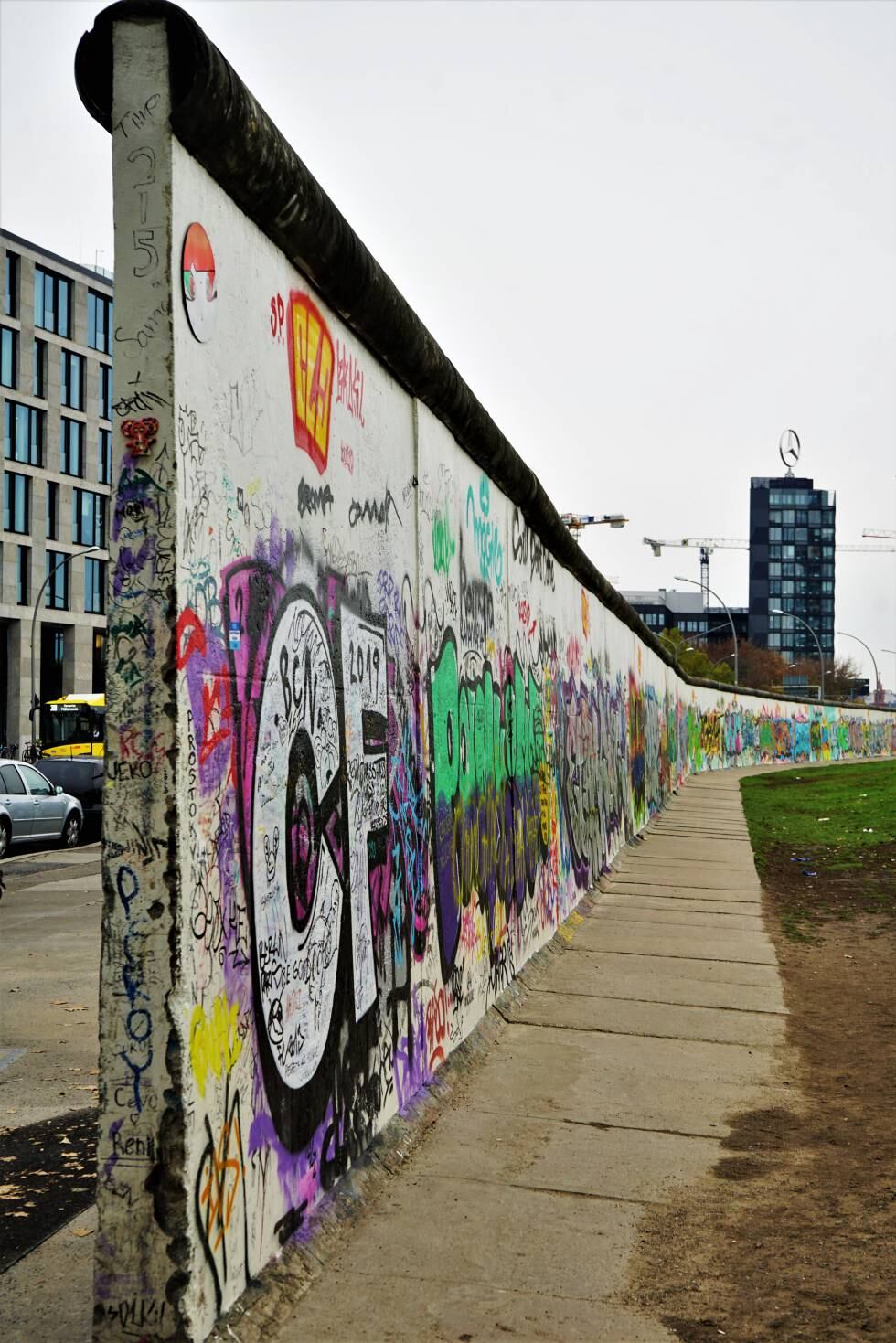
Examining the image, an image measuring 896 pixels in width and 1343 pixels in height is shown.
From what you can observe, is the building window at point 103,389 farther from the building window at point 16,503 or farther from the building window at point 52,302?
the building window at point 16,503

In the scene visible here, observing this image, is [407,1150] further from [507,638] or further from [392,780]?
[507,638]

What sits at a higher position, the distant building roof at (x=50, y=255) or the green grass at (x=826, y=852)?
the distant building roof at (x=50, y=255)

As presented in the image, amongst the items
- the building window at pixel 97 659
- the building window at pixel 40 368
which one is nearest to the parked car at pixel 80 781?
the building window at pixel 40 368

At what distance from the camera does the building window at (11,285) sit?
57.8 meters

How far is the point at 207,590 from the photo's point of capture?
3.28m

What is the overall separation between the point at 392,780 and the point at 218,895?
1.96 m

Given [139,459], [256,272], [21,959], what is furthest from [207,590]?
[21,959]

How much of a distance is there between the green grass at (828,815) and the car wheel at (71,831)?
32.7ft

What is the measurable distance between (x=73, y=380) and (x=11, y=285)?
5.40m

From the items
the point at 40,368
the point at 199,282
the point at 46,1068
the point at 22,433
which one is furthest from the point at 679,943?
the point at 40,368

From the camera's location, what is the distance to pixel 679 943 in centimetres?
980

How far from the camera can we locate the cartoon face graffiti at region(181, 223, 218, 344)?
10.6 ft

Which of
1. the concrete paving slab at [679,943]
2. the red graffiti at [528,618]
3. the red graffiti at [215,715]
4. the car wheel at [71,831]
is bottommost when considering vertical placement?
the car wheel at [71,831]

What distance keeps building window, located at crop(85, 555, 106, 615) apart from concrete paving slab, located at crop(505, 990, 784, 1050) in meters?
58.8
